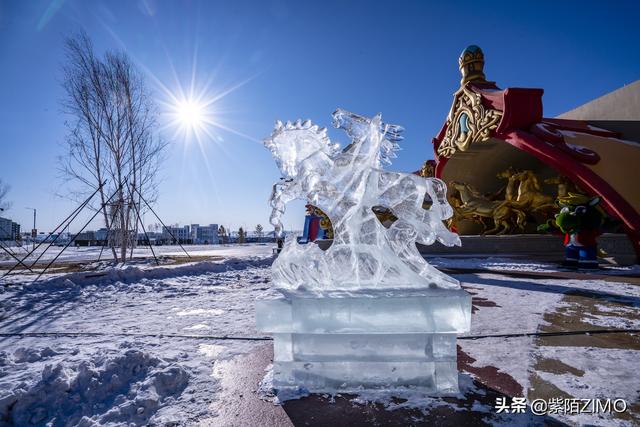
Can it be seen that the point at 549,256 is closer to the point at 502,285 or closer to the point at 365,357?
the point at 502,285

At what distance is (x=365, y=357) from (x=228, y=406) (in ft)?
2.79

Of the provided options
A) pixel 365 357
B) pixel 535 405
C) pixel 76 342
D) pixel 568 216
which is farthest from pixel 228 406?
pixel 568 216

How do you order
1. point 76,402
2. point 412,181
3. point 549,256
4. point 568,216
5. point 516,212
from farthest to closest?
point 516,212, point 549,256, point 568,216, point 412,181, point 76,402

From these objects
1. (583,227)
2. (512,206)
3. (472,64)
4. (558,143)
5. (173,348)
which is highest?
(472,64)

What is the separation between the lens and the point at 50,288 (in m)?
5.72

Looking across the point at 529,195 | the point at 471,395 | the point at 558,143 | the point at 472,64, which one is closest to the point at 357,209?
the point at 471,395

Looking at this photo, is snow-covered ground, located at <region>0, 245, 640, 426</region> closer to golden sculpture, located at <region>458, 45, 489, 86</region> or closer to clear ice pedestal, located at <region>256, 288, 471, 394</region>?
clear ice pedestal, located at <region>256, 288, 471, 394</region>

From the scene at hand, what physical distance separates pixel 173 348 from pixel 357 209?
198cm

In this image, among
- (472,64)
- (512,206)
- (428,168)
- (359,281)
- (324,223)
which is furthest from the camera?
(428,168)

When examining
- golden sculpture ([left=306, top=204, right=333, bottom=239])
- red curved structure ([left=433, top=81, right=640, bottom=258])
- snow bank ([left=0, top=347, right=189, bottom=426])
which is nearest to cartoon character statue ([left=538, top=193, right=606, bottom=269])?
red curved structure ([left=433, top=81, right=640, bottom=258])

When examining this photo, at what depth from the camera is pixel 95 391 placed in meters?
1.95

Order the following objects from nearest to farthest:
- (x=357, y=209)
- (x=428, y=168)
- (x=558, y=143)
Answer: (x=357, y=209)
(x=558, y=143)
(x=428, y=168)

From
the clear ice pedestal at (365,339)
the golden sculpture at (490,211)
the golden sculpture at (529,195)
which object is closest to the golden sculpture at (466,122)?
the golden sculpture at (490,211)

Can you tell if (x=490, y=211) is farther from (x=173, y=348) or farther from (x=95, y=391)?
(x=95, y=391)
